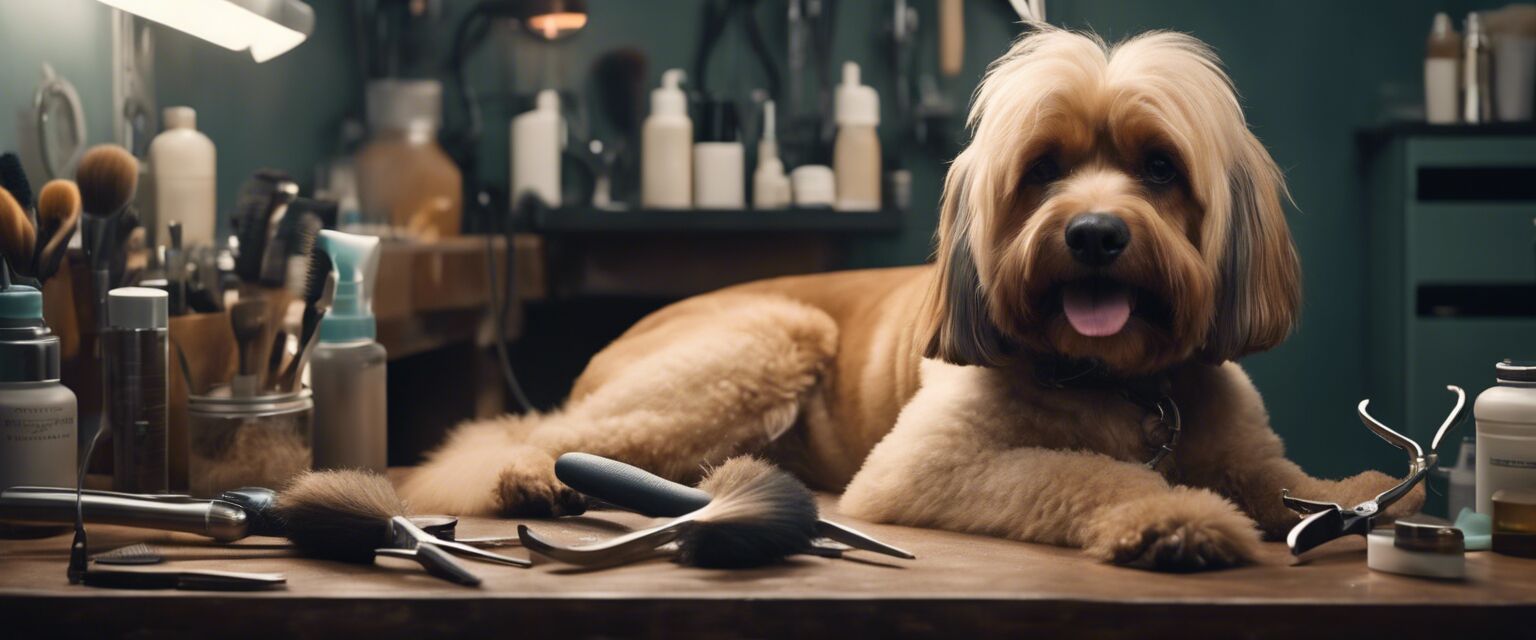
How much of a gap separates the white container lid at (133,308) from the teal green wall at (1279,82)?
195 centimetres

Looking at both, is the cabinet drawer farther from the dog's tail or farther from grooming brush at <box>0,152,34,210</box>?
grooming brush at <box>0,152,34,210</box>

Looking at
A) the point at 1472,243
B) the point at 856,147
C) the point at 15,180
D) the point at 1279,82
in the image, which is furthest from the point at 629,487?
the point at 1279,82

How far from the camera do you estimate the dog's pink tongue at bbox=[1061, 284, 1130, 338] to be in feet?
4.46

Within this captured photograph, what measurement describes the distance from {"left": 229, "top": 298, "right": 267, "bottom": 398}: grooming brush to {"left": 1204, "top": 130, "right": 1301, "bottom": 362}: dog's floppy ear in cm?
109

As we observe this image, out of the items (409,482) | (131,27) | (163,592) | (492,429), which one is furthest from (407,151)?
(163,592)

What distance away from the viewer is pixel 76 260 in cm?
152

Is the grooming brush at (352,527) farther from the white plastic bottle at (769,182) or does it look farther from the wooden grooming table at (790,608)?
the white plastic bottle at (769,182)

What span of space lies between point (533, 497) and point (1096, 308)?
67cm

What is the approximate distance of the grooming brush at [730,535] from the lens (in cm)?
107

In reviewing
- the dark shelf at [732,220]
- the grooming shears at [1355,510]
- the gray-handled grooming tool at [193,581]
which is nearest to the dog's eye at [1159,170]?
the grooming shears at [1355,510]

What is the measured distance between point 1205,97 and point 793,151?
6.21ft

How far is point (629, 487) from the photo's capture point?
4.08 feet

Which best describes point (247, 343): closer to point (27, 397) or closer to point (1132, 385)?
point (27, 397)

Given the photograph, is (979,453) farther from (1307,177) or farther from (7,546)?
(1307,177)
